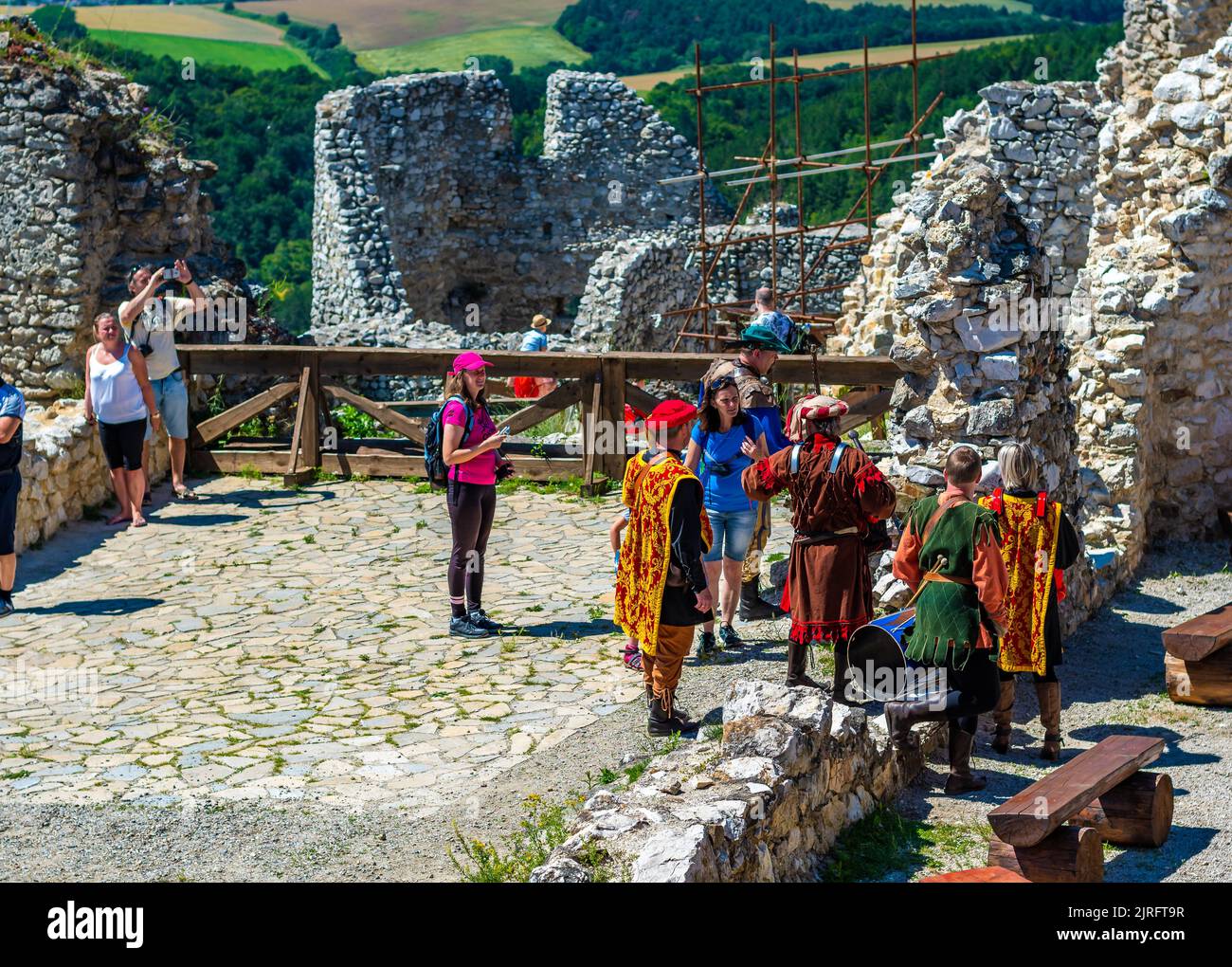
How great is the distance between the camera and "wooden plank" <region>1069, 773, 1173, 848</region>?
6141mm

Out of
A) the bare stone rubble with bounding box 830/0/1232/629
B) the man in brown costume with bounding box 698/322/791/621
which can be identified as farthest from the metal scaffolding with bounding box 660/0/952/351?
the man in brown costume with bounding box 698/322/791/621

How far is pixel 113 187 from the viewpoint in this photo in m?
13.9

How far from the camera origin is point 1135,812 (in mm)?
6156

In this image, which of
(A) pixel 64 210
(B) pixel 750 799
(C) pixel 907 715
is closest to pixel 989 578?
(C) pixel 907 715

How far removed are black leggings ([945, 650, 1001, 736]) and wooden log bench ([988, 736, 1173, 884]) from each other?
516 mm

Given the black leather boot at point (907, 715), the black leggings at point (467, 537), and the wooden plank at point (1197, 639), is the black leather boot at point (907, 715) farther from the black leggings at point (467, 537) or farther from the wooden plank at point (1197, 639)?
the black leggings at point (467, 537)

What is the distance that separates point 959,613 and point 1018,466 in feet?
3.08

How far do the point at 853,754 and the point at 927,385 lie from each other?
8.92 feet

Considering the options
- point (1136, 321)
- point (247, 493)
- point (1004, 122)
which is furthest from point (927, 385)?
point (1004, 122)

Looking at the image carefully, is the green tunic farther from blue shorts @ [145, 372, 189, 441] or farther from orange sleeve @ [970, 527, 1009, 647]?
blue shorts @ [145, 372, 189, 441]

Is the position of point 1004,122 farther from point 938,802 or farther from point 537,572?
point 938,802

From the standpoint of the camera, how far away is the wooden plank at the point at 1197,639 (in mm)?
7676

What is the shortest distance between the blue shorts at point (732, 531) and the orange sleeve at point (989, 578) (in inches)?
68.3

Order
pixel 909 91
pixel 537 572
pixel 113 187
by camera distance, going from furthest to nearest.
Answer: pixel 909 91, pixel 113 187, pixel 537 572
